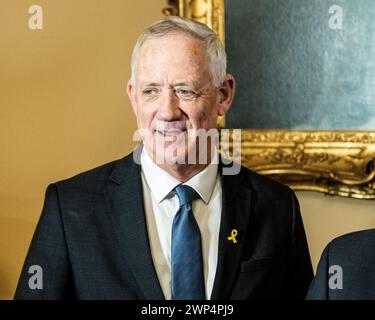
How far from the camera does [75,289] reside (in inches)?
59.8

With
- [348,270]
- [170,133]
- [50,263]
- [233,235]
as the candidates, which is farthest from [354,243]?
[50,263]

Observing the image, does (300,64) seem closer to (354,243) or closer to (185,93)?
(185,93)

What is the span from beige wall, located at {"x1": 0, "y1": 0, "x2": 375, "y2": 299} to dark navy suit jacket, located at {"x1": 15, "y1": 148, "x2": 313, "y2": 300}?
2.36 feet

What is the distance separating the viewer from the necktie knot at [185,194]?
1.57 m

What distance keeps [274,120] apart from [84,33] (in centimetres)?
61

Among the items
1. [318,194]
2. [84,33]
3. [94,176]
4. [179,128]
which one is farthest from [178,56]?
[318,194]

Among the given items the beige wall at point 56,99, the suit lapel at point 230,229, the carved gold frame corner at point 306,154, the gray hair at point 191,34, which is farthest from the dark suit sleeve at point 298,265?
the beige wall at point 56,99

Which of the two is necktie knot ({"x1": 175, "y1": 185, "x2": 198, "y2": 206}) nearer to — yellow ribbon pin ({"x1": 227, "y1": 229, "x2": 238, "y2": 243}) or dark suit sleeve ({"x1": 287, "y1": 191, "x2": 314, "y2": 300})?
yellow ribbon pin ({"x1": 227, "y1": 229, "x2": 238, "y2": 243})

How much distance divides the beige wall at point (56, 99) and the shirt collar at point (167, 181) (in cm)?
79

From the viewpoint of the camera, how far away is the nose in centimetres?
153

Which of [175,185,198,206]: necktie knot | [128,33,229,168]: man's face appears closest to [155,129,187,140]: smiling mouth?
[128,33,229,168]: man's face

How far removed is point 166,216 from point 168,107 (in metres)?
0.21

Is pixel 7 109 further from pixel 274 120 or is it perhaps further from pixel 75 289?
pixel 75 289

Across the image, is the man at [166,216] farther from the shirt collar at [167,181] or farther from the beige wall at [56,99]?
the beige wall at [56,99]
